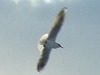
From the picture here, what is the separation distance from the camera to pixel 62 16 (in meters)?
37.3

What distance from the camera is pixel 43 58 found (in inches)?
1419

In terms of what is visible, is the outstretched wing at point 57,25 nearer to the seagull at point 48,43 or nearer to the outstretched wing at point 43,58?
the seagull at point 48,43

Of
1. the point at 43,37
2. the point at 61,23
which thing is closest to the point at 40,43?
the point at 43,37

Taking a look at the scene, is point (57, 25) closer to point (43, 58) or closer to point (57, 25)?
point (57, 25)

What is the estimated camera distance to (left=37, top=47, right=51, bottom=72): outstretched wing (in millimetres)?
35594

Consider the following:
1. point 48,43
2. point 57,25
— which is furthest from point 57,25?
point 48,43

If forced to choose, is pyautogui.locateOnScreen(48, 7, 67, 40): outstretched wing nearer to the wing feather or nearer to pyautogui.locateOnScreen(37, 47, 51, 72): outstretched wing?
the wing feather

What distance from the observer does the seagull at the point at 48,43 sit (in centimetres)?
3572

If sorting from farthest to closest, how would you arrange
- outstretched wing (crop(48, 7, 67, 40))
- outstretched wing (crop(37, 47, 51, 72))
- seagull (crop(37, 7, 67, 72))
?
outstretched wing (crop(48, 7, 67, 40)) < seagull (crop(37, 7, 67, 72)) < outstretched wing (crop(37, 47, 51, 72))

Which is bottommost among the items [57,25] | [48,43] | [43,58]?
[43,58]

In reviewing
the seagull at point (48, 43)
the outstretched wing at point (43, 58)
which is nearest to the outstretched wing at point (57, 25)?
the seagull at point (48, 43)

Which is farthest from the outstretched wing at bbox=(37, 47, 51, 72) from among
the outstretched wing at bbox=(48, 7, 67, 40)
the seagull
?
the outstretched wing at bbox=(48, 7, 67, 40)

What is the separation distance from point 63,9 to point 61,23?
172 cm

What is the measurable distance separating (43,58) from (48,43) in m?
1.73
